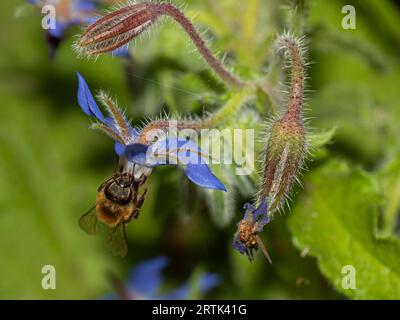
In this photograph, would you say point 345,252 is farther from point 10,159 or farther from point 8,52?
point 8,52

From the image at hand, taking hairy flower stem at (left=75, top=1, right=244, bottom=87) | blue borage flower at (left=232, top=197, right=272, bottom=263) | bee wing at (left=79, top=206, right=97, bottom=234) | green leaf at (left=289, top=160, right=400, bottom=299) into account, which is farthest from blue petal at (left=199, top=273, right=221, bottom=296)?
hairy flower stem at (left=75, top=1, right=244, bottom=87)

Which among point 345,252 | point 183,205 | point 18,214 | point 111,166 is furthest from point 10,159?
point 345,252

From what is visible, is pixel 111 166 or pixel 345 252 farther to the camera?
pixel 111 166

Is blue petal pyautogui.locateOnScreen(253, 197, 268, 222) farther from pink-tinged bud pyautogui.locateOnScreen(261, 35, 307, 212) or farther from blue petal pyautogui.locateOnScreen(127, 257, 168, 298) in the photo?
blue petal pyautogui.locateOnScreen(127, 257, 168, 298)

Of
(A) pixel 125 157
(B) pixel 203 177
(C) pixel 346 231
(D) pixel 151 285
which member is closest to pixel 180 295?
(D) pixel 151 285

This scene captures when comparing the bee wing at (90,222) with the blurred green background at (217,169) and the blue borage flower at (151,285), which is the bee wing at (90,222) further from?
the blue borage flower at (151,285)
